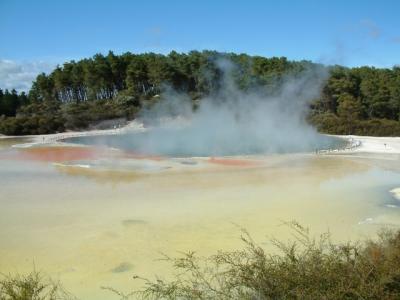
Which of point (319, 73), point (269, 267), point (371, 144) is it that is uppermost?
point (319, 73)

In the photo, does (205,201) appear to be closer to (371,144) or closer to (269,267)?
(269,267)

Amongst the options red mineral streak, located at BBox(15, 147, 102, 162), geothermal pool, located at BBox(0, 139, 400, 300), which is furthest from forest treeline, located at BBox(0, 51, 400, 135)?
geothermal pool, located at BBox(0, 139, 400, 300)

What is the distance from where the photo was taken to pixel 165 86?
6072 centimetres

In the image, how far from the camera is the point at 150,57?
2527 inches

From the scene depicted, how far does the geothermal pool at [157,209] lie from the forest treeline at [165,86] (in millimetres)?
25138

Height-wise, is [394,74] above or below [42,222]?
above

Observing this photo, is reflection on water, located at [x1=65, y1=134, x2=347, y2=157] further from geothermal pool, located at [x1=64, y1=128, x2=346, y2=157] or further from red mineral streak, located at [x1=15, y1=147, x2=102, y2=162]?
red mineral streak, located at [x1=15, y1=147, x2=102, y2=162]

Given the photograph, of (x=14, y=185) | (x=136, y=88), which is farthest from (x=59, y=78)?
(x=14, y=185)

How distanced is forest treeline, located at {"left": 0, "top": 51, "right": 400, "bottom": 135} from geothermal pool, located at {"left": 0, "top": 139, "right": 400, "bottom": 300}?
25138 millimetres

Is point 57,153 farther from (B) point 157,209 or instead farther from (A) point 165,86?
(A) point 165,86

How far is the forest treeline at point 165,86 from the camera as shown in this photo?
49.9 m

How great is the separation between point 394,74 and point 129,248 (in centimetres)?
5012

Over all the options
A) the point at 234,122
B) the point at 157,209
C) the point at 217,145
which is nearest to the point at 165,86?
the point at 234,122

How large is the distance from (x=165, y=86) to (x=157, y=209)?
153ft
